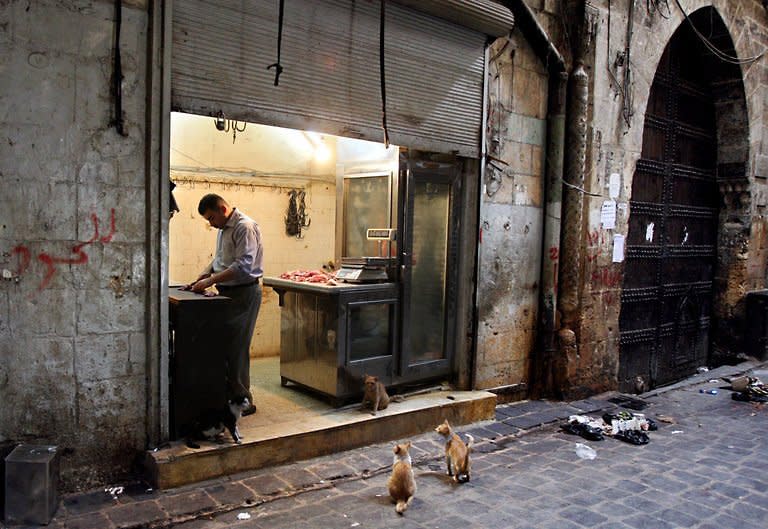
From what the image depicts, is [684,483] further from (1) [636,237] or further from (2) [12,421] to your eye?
(2) [12,421]

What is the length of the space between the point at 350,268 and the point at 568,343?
3.01 m

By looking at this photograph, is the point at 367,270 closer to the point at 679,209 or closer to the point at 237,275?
the point at 237,275

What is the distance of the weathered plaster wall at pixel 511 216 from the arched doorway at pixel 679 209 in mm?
2218

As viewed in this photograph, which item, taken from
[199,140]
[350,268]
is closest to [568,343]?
[350,268]

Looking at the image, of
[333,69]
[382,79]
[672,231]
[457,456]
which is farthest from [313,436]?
[672,231]

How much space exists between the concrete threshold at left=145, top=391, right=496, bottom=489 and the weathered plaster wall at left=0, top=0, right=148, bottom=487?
38cm

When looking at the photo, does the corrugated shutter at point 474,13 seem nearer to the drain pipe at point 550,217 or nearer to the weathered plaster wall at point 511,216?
the weathered plaster wall at point 511,216

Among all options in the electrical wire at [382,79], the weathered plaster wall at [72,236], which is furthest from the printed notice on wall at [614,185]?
the weathered plaster wall at [72,236]

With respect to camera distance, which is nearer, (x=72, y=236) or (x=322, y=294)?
(x=72, y=236)

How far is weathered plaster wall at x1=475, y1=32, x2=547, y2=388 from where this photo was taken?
704cm

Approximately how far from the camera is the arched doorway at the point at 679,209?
9219 mm

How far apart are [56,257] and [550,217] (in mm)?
5498

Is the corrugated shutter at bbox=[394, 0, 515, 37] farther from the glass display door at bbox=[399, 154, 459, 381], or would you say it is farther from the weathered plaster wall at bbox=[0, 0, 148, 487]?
the weathered plaster wall at bbox=[0, 0, 148, 487]

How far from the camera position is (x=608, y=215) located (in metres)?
7.94
